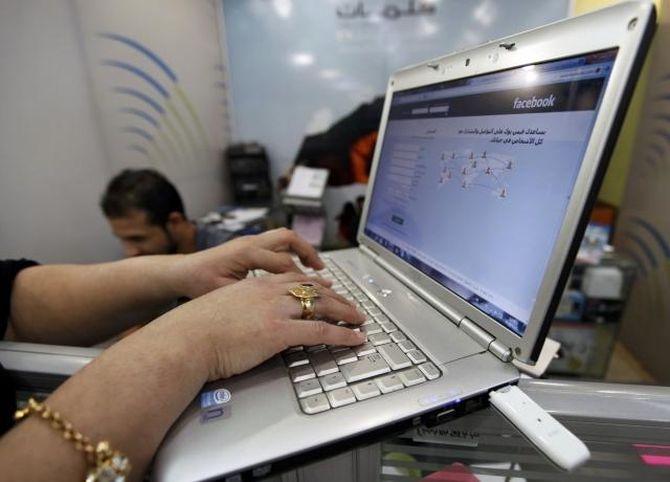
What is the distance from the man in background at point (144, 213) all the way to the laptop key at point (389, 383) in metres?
1.20

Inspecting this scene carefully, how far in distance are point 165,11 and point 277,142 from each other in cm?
91

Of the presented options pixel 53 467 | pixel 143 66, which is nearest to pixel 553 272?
pixel 53 467

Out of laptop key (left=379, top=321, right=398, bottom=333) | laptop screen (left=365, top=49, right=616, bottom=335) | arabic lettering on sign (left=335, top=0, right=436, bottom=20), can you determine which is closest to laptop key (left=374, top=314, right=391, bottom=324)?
laptop key (left=379, top=321, right=398, bottom=333)

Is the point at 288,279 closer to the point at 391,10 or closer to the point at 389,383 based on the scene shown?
the point at 389,383

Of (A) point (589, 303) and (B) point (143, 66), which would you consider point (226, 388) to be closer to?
(A) point (589, 303)

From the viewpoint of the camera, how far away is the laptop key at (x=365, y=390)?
341mm

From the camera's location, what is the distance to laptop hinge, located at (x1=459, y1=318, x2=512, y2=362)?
378 millimetres

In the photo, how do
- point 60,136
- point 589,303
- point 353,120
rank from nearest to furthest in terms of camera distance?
point 60,136 < point 589,303 < point 353,120

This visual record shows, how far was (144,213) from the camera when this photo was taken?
1.25m

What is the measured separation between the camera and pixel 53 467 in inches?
10.7

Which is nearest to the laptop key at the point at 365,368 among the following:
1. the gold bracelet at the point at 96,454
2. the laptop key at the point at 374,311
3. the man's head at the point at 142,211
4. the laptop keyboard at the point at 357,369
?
the laptop keyboard at the point at 357,369

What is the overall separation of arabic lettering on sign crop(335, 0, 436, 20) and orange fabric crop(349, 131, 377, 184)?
0.69 meters

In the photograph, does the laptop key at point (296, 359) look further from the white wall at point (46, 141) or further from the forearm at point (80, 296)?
the white wall at point (46, 141)

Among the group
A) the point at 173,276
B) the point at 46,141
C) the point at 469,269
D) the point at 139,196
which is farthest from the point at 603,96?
the point at 46,141
